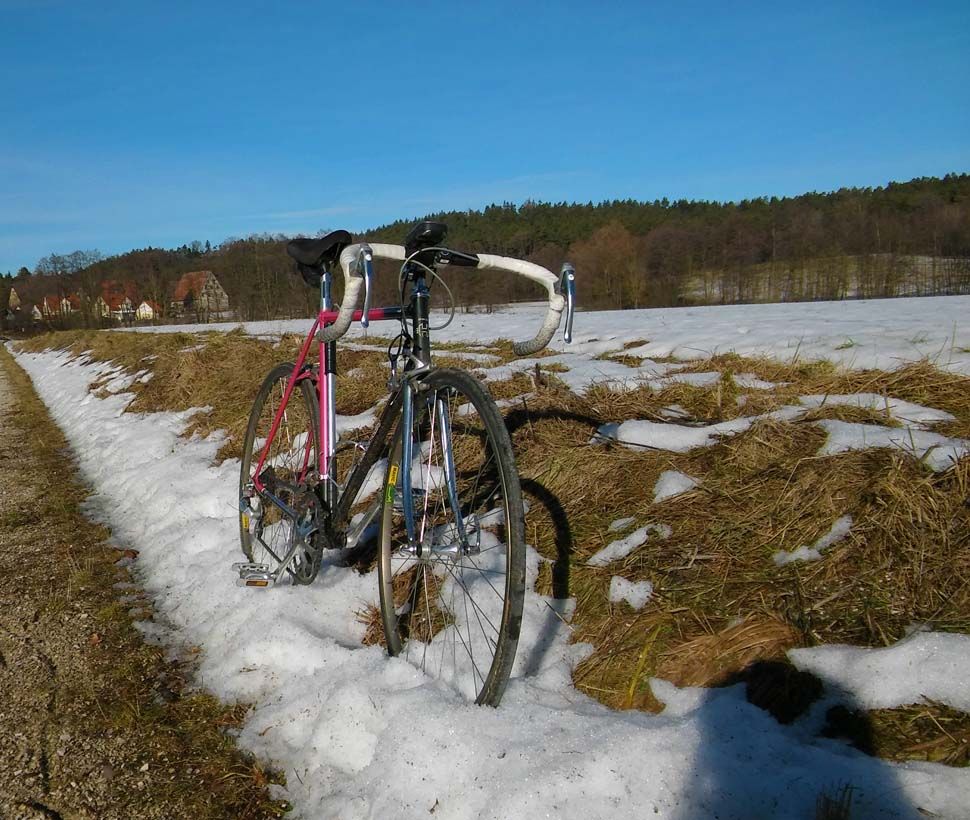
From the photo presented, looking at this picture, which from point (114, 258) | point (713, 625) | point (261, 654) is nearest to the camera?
point (713, 625)

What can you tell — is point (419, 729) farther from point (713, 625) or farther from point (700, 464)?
point (700, 464)

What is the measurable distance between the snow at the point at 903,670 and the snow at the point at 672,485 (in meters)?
1.10

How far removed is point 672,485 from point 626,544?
1.45 ft

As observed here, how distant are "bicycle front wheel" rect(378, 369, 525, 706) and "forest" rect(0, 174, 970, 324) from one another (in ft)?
118

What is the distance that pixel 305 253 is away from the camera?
2949 mm

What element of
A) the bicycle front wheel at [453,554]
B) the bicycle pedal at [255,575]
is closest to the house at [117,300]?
the bicycle pedal at [255,575]

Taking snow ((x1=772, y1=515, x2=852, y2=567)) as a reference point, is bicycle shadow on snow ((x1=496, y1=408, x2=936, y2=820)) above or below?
below

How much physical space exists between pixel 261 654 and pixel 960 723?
2403mm

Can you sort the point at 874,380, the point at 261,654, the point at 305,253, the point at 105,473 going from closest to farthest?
the point at 261,654 → the point at 305,253 → the point at 874,380 → the point at 105,473

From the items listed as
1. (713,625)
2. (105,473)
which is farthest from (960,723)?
(105,473)

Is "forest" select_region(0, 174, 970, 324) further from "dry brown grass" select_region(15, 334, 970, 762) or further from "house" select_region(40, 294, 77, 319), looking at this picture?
"dry brown grass" select_region(15, 334, 970, 762)

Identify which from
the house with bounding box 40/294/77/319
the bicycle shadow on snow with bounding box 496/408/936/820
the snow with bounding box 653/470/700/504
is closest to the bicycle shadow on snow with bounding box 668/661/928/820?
the bicycle shadow on snow with bounding box 496/408/936/820

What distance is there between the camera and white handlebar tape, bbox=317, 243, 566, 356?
2084mm

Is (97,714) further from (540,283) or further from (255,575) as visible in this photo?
(540,283)
